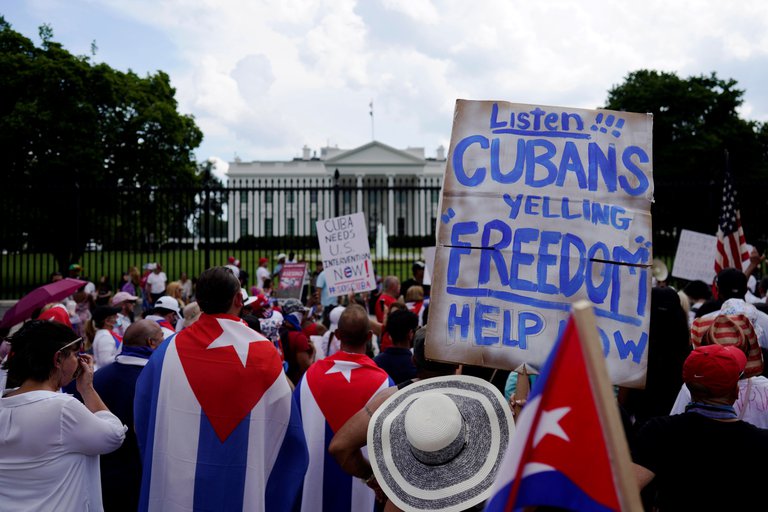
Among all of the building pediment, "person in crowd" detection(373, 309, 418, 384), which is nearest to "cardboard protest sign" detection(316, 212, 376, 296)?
"person in crowd" detection(373, 309, 418, 384)

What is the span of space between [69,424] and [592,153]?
249 cm

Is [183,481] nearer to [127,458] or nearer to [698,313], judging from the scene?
[127,458]

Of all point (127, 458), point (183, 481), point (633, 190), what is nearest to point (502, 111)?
point (633, 190)

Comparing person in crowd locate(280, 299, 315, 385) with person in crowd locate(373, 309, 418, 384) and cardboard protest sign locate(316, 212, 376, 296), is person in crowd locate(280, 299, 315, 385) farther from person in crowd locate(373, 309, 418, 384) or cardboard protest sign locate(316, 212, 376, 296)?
cardboard protest sign locate(316, 212, 376, 296)

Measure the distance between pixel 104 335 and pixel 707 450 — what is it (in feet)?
16.3

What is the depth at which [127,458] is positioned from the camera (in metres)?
3.90

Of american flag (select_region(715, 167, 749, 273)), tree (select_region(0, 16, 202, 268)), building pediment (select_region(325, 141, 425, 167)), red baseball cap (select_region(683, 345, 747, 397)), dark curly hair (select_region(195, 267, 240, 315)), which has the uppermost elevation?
building pediment (select_region(325, 141, 425, 167))

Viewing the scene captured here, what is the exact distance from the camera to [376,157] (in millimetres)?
61406

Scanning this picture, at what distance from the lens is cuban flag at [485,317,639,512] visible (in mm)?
1587

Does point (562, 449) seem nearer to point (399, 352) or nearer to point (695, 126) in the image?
point (399, 352)

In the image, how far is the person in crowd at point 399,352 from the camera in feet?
15.3

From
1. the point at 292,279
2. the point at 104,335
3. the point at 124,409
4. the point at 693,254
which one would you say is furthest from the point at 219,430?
the point at 693,254

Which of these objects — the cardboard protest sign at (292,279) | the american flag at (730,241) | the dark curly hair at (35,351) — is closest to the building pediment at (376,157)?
the cardboard protest sign at (292,279)

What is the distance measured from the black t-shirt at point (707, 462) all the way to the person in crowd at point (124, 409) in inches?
107
